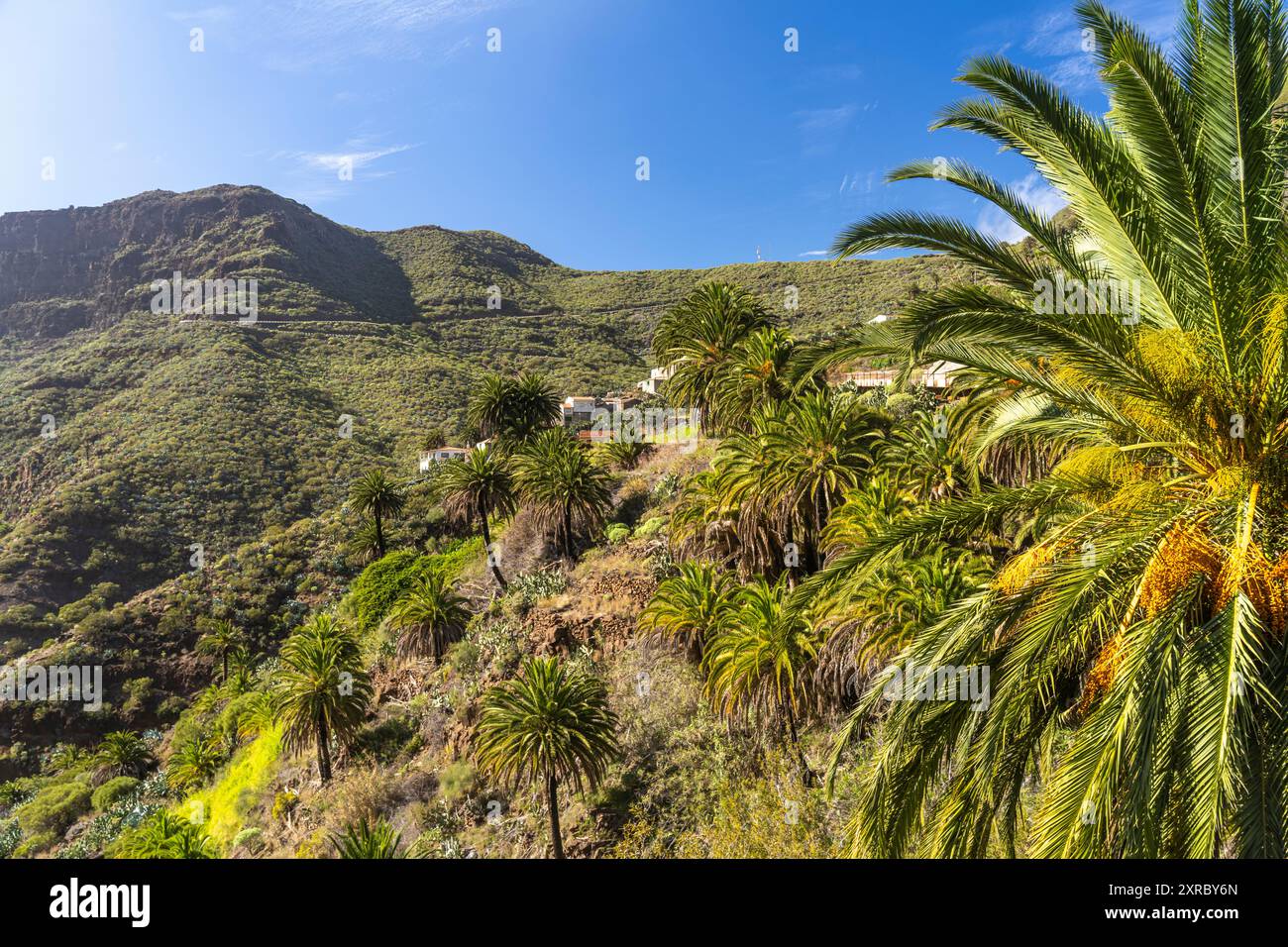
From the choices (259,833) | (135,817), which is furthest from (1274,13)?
(135,817)

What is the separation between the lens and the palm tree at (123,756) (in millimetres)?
→ 39156

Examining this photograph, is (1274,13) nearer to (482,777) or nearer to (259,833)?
(482,777)

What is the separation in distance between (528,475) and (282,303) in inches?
3148

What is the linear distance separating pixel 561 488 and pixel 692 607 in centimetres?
1382

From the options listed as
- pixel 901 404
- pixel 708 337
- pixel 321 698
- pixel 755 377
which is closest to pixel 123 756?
pixel 321 698

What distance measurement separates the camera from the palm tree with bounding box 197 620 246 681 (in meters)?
45.4

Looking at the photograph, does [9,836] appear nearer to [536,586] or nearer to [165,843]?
[165,843]

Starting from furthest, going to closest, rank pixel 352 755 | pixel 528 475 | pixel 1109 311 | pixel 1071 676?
pixel 528 475 < pixel 352 755 < pixel 1071 676 < pixel 1109 311

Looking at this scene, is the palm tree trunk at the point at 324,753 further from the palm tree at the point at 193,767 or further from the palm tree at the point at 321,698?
the palm tree at the point at 193,767

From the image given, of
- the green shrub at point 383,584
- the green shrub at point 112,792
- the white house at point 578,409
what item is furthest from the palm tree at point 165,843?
the white house at point 578,409

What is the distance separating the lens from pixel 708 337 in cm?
3347

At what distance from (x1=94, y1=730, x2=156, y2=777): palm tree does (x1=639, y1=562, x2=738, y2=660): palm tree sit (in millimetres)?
37098

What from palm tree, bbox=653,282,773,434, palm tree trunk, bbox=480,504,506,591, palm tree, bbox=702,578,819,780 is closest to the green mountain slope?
palm tree, bbox=653,282,773,434

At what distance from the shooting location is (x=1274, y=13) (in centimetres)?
522
